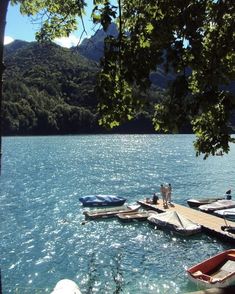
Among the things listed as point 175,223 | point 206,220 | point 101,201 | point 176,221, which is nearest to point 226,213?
point 206,220

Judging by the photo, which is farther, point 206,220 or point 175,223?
point 206,220

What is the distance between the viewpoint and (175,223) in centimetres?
3550

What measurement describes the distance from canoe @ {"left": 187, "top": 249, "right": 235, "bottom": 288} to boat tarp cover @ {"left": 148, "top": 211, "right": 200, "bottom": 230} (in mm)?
9240

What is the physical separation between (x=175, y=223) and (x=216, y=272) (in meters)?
11.3

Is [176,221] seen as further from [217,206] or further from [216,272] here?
[216,272]

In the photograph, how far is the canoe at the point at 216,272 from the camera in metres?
22.5

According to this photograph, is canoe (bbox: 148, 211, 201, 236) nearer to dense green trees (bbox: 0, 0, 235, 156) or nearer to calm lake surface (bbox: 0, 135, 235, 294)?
calm lake surface (bbox: 0, 135, 235, 294)

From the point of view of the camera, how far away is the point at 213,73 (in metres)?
9.15

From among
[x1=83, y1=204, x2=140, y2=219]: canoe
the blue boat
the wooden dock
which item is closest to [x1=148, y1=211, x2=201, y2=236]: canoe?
the wooden dock

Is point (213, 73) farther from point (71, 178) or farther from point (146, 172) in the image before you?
point (146, 172)

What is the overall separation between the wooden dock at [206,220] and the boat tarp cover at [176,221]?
50.3 inches

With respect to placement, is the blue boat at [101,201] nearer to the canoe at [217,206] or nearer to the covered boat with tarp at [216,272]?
the canoe at [217,206]

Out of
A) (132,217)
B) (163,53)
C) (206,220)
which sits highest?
(163,53)

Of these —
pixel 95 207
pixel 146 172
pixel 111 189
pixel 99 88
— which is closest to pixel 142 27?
pixel 99 88
